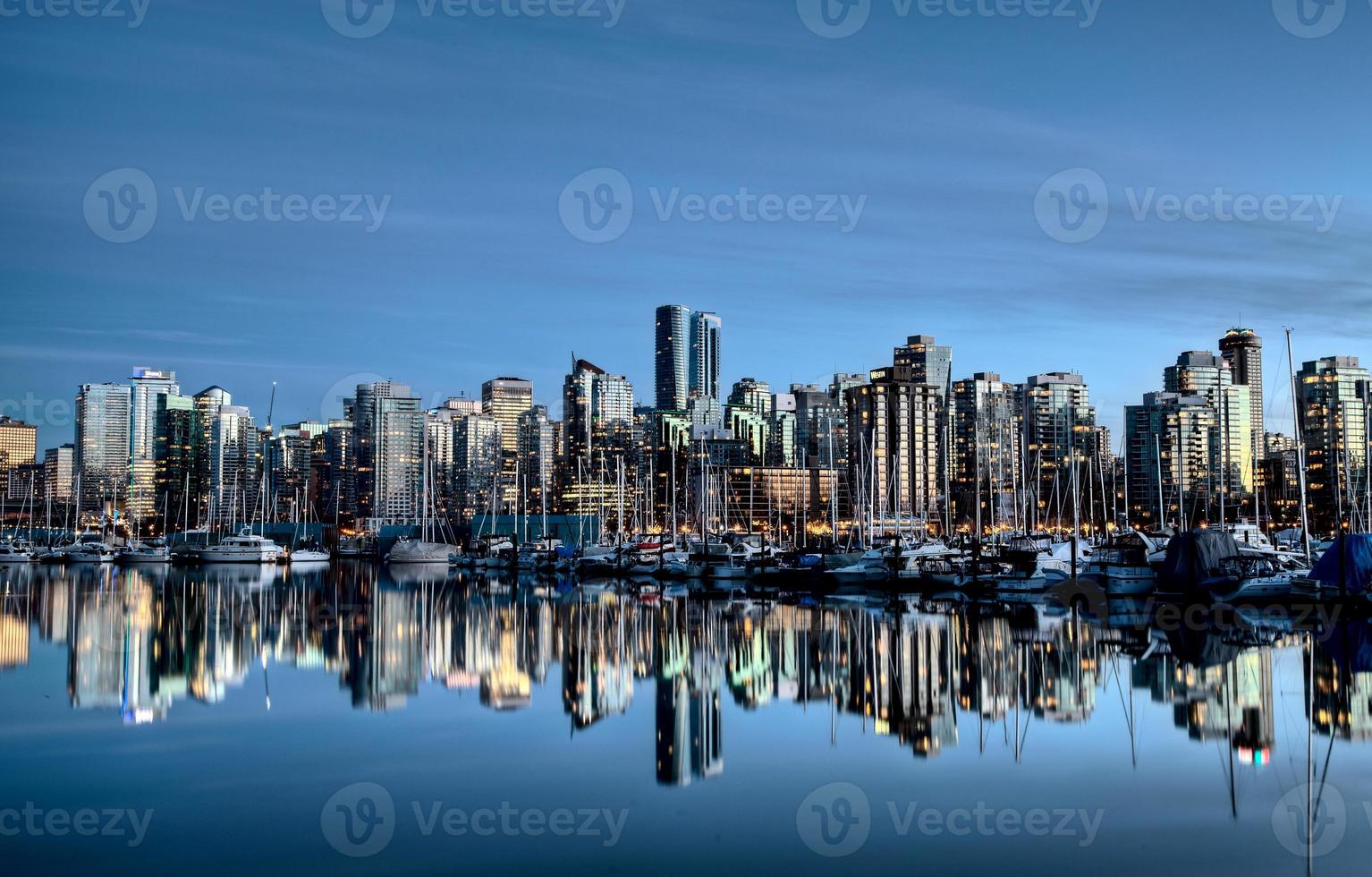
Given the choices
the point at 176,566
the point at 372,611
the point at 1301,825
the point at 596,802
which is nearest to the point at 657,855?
the point at 596,802

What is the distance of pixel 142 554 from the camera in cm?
12106

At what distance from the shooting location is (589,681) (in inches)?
1309

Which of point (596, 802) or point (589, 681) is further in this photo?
point (589, 681)

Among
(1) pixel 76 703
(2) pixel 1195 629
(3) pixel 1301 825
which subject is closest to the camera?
(3) pixel 1301 825

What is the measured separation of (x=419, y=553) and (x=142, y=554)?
2517 cm

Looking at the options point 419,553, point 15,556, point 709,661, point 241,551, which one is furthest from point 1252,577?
point 15,556

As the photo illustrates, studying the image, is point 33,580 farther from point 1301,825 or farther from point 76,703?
point 1301,825

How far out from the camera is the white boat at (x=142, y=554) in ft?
391

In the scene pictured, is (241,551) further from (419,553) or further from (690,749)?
(690,749)

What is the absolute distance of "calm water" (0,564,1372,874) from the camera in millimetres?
17219

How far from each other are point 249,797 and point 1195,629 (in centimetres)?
3277

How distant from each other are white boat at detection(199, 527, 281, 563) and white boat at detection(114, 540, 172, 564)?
348 inches

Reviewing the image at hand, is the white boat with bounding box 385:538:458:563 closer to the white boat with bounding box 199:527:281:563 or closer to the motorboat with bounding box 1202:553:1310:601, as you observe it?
the white boat with bounding box 199:527:281:563

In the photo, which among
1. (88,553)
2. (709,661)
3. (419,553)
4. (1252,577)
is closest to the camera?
(709,661)
